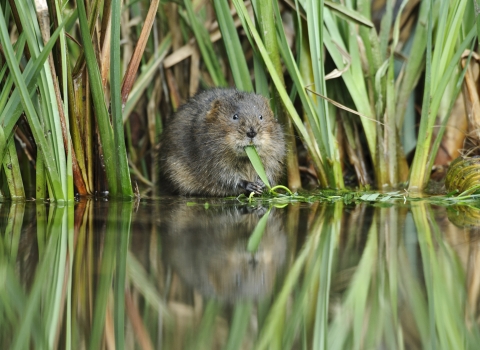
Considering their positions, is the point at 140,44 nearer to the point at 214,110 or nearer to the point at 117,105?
the point at 117,105

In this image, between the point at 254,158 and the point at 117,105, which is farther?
the point at 254,158

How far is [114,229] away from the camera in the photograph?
2852 mm

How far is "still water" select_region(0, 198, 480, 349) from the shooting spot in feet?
4.89

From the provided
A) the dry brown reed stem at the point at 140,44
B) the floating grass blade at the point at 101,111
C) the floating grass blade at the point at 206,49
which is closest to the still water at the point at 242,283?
the floating grass blade at the point at 101,111

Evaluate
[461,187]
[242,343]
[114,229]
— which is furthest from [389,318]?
[461,187]

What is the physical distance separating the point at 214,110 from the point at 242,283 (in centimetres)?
267

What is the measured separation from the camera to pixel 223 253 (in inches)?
91.6

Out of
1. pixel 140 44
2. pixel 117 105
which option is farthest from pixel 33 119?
pixel 140 44

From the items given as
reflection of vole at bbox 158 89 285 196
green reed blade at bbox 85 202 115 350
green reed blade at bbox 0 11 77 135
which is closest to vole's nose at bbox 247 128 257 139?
reflection of vole at bbox 158 89 285 196

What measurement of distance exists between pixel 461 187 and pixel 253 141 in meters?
1.20

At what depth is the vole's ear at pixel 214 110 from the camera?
176 inches

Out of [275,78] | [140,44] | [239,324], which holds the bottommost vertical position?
[239,324]

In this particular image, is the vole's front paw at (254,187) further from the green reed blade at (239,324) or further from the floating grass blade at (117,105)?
the green reed blade at (239,324)

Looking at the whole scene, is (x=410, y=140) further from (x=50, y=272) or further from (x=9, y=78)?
(x=50, y=272)
